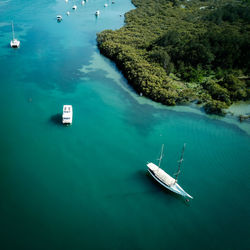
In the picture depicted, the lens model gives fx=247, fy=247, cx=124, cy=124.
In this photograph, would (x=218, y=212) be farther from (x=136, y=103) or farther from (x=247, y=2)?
(x=247, y=2)

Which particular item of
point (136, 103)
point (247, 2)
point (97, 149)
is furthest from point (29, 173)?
point (247, 2)

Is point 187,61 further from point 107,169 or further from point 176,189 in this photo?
point 176,189

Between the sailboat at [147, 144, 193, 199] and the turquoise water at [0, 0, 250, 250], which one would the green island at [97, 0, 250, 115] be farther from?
the sailboat at [147, 144, 193, 199]

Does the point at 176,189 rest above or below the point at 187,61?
below

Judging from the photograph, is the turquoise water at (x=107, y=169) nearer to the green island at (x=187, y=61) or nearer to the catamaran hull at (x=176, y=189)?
the catamaran hull at (x=176, y=189)

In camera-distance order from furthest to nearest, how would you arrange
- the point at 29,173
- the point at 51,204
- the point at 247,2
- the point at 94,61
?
the point at 247,2 → the point at 94,61 → the point at 29,173 → the point at 51,204

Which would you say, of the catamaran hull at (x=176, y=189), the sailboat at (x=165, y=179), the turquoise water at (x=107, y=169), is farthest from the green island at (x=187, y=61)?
the catamaran hull at (x=176, y=189)

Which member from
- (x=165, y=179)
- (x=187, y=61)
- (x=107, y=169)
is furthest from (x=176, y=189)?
(x=187, y=61)
